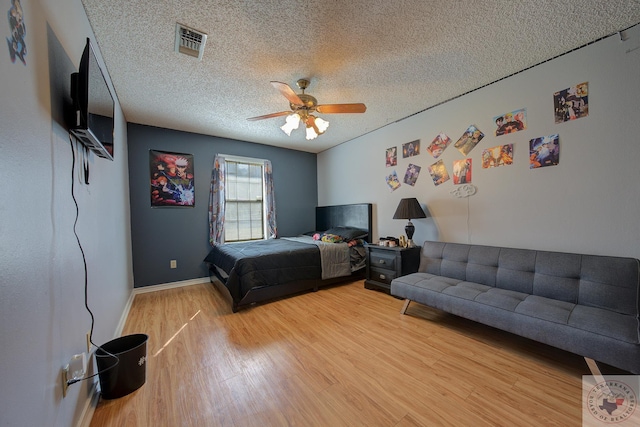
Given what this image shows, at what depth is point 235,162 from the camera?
4.29m

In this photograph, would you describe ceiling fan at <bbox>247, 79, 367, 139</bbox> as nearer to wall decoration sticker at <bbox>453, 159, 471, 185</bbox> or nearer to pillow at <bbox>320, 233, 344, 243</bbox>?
wall decoration sticker at <bbox>453, 159, 471, 185</bbox>

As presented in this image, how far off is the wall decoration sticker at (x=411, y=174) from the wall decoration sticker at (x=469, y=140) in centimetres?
57

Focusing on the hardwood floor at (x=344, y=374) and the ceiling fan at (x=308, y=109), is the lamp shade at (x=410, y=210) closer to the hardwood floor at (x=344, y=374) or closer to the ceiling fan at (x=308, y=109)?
the hardwood floor at (x=344, y=374)

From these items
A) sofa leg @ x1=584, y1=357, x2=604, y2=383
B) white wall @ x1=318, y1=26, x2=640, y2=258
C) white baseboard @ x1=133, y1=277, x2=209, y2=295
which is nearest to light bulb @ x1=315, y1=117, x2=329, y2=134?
white wall @ x1=318, y1=26, x2=640, y2=258

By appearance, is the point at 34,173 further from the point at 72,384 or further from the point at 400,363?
the point at 400,363

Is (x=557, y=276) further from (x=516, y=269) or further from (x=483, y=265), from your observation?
(x=483, y=265)

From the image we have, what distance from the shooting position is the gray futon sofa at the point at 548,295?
4.74 ft

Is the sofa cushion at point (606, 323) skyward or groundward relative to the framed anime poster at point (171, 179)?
groundward

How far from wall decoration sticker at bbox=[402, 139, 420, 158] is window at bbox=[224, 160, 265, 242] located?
104 inches

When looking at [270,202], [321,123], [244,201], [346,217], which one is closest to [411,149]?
[321,123]

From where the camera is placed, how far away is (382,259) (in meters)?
3.23

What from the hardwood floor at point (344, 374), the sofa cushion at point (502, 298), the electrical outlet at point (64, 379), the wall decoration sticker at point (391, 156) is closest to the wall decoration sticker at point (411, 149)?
the wall decoration sticker at point (391, 156)

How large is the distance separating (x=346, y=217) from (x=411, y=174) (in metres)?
1.49

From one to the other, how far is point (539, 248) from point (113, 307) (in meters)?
4.04
